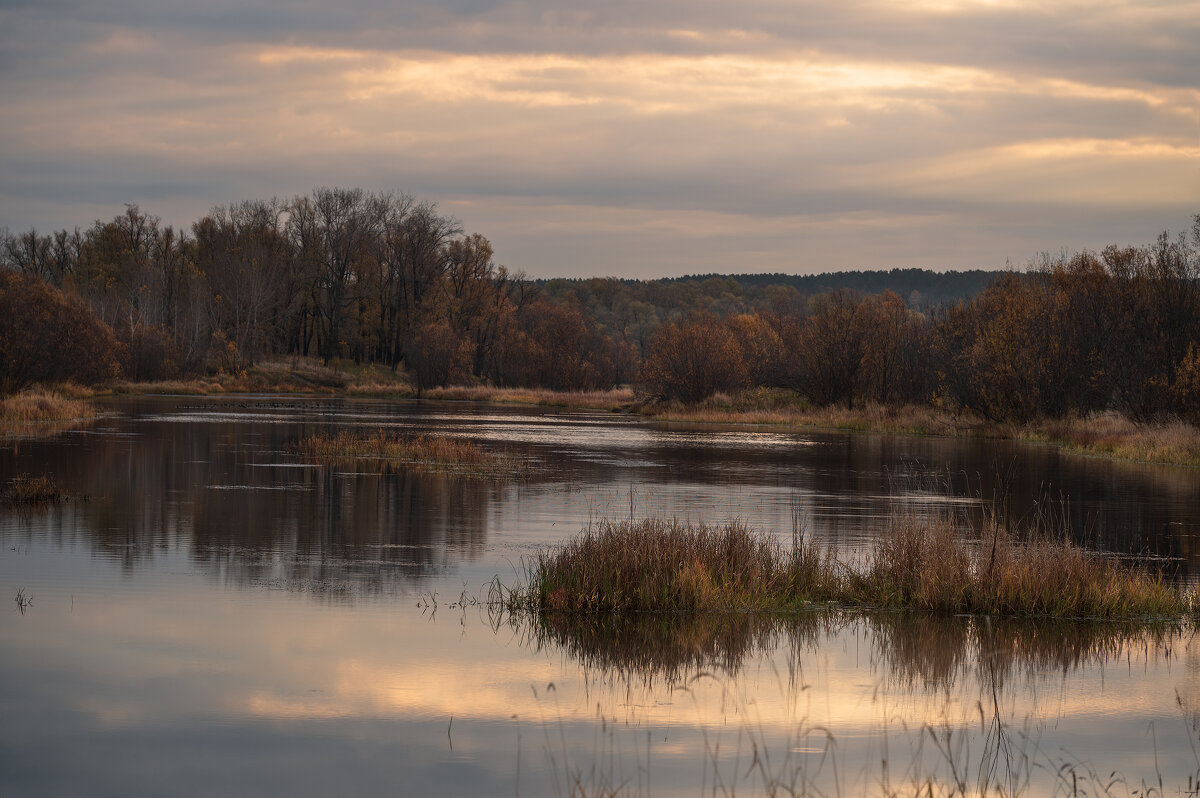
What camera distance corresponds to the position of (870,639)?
13758mm

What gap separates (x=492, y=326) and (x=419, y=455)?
82819 millimetres

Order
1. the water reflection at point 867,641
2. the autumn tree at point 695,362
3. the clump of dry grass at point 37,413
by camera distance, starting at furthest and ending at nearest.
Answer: the autumn tree at point 695,362, the clump of dry grass at point 37,413, the water reflection at point 867,641

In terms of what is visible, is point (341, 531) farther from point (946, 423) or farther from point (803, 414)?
Result: point (803, 414)

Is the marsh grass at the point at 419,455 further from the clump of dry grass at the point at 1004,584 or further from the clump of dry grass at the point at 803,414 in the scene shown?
the clump of dry grass at the point at 803,414

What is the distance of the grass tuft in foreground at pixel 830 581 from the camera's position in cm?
1471

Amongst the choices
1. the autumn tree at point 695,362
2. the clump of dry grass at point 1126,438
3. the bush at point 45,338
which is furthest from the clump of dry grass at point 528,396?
the clump of dry grass at point 1126,438

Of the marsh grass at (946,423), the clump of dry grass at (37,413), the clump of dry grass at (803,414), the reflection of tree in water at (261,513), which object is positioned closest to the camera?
the reflection of tree in water at (261,513)

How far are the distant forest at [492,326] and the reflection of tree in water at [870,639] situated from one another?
119 feet

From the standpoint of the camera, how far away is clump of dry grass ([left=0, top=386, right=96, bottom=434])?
47969mm

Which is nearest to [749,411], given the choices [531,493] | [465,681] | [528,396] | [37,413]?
[528,396]

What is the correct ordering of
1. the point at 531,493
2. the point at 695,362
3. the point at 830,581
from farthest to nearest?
the point at 695,362 → the point at 531,493 → the point at 830,581

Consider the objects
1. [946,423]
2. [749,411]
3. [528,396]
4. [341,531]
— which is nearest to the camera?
[341,531]

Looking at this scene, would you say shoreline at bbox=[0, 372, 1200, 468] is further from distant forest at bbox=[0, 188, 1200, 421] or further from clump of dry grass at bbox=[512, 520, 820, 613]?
clump of dry grass at bbox=[512, 520, 820, 613]

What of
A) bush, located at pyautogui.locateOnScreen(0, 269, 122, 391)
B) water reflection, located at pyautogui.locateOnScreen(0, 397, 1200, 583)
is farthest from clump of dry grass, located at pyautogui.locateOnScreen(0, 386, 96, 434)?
water reflection, located at pyautogui.locateOnScreen(0, 397, 1200, 583)
